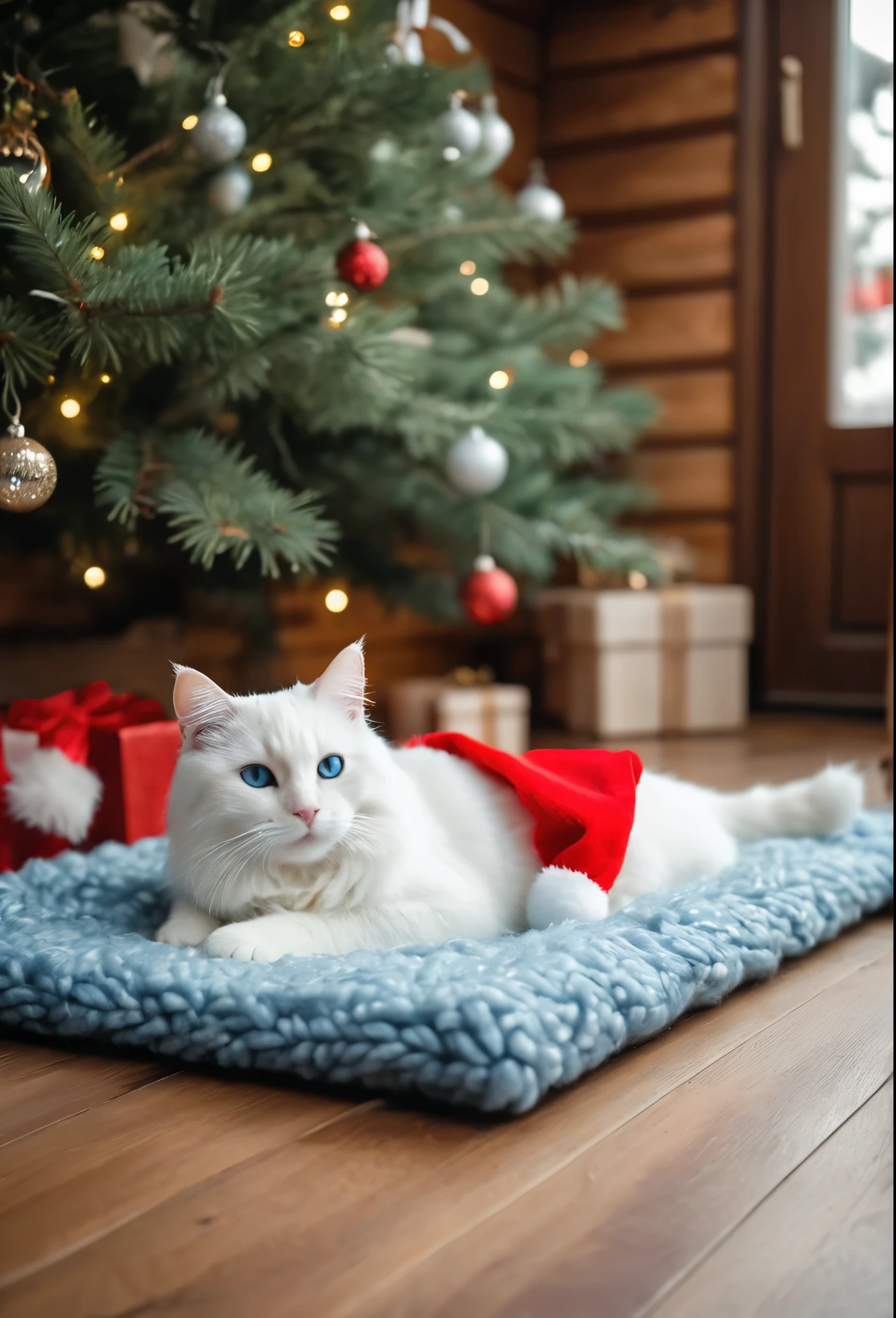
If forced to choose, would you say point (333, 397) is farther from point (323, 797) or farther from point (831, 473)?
point (831, 473)

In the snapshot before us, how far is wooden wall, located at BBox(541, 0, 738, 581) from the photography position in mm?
2867

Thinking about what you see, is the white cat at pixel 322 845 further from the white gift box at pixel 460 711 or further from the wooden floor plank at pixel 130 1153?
the white gift box at pixel 460 711

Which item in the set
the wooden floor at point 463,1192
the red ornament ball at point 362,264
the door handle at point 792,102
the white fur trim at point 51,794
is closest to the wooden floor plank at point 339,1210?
the wooden floor at point 463,1192

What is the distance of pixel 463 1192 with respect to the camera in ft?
2.27

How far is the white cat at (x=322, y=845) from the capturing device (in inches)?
37.5

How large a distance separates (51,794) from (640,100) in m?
2.38

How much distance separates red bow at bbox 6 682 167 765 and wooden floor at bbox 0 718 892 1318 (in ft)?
1.59

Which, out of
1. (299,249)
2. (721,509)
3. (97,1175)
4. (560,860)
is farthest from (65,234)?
(721,509)

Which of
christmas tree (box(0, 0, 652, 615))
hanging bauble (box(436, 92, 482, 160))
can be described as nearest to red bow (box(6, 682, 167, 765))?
christmas tree (box(0, 0, 652, 615))

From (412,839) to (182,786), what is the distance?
0.20 m

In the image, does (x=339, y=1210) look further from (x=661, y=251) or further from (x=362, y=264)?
(x=661, y=251)

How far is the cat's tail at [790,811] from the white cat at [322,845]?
36cm

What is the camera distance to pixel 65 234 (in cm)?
116

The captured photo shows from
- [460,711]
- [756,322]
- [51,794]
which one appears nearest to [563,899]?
[51,794]
